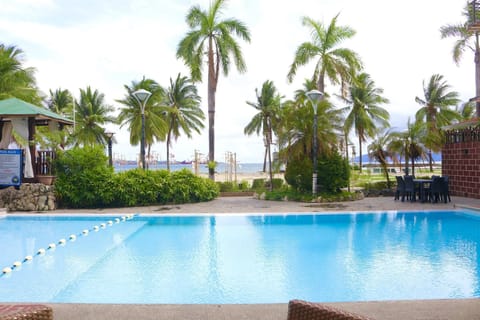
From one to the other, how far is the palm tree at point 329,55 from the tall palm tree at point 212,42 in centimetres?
416

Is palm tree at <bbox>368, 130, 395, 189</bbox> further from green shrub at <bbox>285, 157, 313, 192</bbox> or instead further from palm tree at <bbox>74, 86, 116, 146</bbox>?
palm tree at <bbox>74, 86, 116, 146</bbox>

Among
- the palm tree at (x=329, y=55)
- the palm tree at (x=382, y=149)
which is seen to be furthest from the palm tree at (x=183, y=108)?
the palm tree at (x=382, y=149)

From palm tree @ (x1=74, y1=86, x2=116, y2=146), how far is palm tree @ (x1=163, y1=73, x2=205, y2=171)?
→ 506 centimetres

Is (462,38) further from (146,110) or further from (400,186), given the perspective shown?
(146,110)

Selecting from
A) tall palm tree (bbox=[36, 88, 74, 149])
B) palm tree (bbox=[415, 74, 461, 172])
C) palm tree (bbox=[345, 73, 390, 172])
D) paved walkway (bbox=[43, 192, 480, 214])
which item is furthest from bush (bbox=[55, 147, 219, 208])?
palm tree (bbox=[415, 74, 461, 172])

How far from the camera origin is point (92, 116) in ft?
105

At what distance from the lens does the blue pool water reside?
19.1 ft

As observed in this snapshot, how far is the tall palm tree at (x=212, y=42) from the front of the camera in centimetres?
2212

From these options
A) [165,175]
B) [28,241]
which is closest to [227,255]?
[28,241]

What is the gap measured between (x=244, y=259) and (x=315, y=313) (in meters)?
5.41

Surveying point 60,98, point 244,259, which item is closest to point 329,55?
point 244,259

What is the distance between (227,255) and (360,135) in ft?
92.6

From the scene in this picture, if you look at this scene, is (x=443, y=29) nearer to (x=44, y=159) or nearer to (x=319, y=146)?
(x=319, y=146)

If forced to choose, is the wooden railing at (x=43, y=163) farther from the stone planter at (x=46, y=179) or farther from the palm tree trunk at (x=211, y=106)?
the palm tree trunk at (x=211, y=106)
